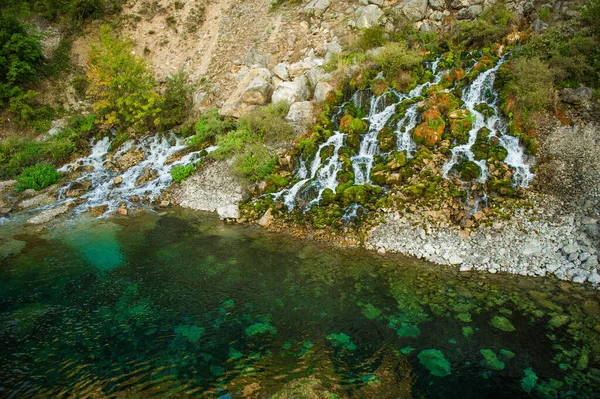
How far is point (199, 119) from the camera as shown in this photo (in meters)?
21.4

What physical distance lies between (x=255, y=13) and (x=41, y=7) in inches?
723

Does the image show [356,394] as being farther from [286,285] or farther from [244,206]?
[244,206]

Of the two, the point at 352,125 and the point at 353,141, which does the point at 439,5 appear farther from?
the point at 353,141

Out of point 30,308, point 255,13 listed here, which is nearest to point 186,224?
point 30,308

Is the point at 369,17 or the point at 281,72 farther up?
the point at 369,17

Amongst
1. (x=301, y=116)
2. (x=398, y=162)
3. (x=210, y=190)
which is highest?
Answer: (x=301, y=116)

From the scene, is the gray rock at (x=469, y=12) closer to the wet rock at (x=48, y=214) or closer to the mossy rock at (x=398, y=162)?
the mossy rock at (x=398, y=162)

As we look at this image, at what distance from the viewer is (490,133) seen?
14086 mm

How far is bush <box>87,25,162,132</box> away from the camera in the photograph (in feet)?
67.6

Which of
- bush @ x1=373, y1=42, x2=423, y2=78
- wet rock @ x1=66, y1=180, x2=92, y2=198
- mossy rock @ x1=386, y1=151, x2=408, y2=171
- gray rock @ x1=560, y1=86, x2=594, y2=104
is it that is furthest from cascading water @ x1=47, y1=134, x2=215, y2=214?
gray rock @ x1=560, y1=86, x2=594, y2=104

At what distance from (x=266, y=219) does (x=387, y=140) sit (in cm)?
720

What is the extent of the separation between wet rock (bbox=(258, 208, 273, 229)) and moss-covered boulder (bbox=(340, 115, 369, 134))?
6412 millimetres

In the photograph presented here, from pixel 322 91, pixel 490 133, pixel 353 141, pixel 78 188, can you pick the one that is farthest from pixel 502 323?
pixel 78 188

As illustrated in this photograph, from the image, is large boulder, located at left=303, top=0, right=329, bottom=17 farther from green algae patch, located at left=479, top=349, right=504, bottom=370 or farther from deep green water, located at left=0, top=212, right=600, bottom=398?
green algae patch, located at left=479, top=349, right=504, bottom=370
